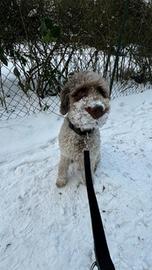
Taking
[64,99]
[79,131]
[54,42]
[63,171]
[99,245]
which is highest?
[54,42]

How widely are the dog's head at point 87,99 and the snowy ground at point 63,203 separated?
0.91 m

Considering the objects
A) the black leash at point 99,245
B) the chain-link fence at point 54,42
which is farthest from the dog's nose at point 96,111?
the chain-link fence at point 54,42

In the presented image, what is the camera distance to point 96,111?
248cm

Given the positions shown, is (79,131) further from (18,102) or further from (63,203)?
(18,102)

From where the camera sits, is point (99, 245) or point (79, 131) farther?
point (79, 131)

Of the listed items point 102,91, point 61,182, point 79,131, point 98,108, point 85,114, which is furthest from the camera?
point 61,182

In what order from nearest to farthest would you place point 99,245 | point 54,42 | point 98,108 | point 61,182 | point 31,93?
point 99,245
point 98,108
point 61,182
point 54,42
point 31,93

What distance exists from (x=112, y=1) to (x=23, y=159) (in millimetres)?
3685

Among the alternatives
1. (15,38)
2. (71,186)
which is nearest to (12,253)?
(71,186)

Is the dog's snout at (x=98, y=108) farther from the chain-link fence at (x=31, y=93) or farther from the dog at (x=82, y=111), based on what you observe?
the chain-link fence at (x=31, y=93)

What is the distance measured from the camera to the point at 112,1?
19.4 feet

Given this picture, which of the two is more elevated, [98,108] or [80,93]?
[80,93]

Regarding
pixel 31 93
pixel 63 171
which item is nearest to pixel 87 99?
pixel 63 171

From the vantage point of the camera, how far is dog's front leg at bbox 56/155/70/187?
3.29 metres
